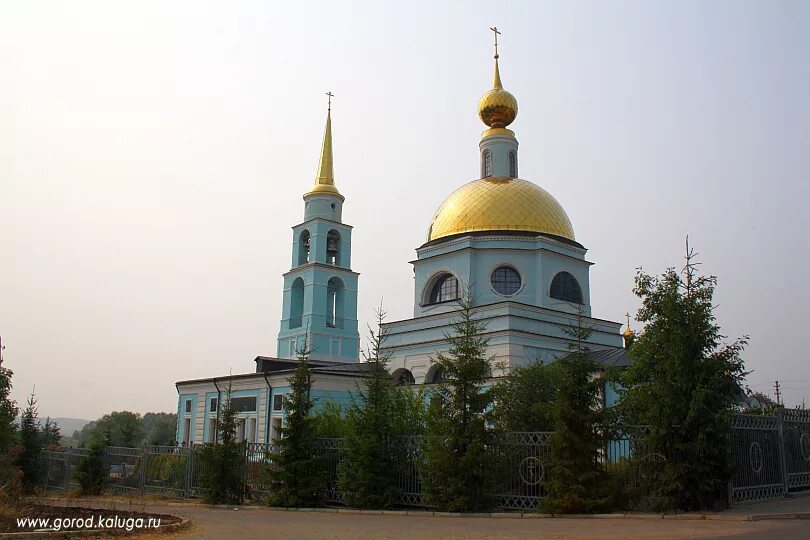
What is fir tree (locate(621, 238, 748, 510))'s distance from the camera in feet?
40.0

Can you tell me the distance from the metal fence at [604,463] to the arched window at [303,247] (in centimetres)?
1920

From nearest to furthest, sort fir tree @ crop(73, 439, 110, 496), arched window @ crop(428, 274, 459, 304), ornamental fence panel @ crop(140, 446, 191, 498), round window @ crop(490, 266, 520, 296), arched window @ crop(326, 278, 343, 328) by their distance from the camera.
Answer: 1. ornamental fence panel @ crop(140, 446, 191, 498)
2. fir tree @ crop(73, 439, 110, 496)
3. round window @ crop(490, 266, 520, 296)
4. arched window @ crop(428, 274, 459, 304)
5. arched window @ crop(326, 278, 343, 328)

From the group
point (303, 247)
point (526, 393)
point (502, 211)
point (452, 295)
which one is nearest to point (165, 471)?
point (526, 393)

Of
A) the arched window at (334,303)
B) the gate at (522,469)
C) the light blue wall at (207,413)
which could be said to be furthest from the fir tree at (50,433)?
the gate at (522,469)

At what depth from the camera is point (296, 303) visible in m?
36.1

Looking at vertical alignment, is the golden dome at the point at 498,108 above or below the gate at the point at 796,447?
above

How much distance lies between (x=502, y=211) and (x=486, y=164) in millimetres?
4696

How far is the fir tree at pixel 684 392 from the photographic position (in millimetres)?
12203

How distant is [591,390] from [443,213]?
791 inches

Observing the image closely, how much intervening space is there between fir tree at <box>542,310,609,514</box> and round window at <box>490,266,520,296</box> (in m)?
16.6

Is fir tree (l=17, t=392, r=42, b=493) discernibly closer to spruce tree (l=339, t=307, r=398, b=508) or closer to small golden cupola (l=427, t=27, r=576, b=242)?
spruce tree (l=339, t=307, r=398, b=508)

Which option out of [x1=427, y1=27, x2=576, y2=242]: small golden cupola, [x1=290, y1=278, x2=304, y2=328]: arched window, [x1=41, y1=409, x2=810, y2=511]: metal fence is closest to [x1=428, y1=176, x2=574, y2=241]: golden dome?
[x1=427, y1=27, x2=576, y2=242]: small golden cupola

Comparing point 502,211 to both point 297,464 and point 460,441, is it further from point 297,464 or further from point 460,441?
point 460,441

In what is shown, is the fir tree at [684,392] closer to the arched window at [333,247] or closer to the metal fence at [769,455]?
the metal fence at [769,455]
